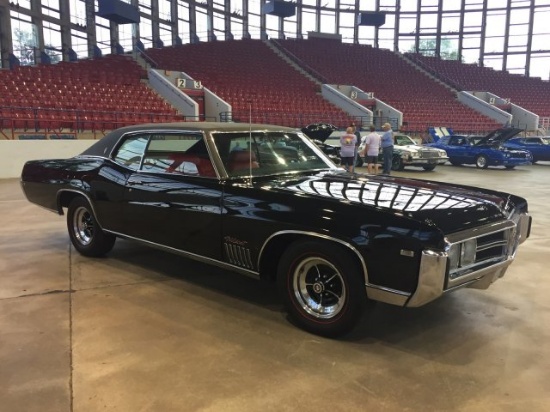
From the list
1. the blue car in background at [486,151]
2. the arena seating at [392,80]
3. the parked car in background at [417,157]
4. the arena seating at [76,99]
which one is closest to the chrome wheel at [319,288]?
the arena seating at [76,99]

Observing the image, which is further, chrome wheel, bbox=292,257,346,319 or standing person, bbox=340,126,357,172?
standing person, bbox=340,126,357,172

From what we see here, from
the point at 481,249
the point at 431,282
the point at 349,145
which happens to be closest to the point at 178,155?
the point at 431,282

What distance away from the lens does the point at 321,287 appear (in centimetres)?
318

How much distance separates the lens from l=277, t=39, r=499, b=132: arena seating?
1086 inches

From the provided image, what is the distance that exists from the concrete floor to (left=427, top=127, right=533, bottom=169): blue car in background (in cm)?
1296

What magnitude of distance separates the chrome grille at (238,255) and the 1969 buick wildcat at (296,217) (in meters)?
0.01

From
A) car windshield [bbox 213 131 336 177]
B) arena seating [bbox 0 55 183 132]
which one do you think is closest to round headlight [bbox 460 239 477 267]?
car windshield [bbox 213 131 336 177]

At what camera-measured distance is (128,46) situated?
100ft

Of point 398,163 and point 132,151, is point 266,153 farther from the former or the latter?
point 398,163

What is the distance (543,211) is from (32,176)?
7849 millimetres

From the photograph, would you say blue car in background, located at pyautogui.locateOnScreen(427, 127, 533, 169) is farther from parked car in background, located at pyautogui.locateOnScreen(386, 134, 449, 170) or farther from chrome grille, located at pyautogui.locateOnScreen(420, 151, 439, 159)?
chrome grille, located at pyautogui.locateOnScreen(420, 151, 439, 159)

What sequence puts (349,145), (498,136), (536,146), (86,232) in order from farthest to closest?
(536,146) < (498,136) < (349,145) < (86,232)

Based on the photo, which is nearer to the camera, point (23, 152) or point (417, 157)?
point (23, 152)

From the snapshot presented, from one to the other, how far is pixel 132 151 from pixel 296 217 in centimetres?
217
